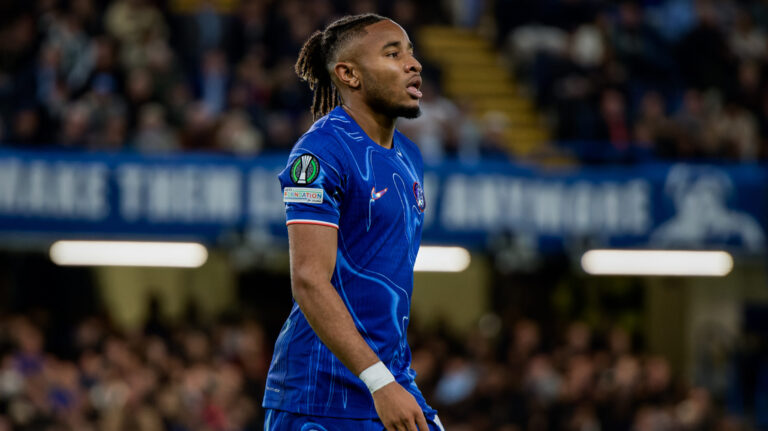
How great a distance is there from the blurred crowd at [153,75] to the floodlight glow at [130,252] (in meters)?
1.29

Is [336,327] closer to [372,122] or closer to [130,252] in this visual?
[372,122]

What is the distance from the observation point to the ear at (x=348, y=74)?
13.0ft

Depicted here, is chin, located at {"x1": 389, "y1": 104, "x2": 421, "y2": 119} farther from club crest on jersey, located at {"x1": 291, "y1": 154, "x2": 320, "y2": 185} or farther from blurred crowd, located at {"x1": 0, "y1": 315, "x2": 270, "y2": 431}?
blurred crowd, located at {"x1": 0, "y1": 315, "x2": 270, "y2": 431}

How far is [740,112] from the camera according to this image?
55.2ft

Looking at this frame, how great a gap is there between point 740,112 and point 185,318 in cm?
761

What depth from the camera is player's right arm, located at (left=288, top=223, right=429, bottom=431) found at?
356 cm

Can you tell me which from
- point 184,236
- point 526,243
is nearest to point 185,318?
point 184,236

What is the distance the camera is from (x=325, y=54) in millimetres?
4086

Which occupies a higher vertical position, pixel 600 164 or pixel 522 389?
pixel 600 164

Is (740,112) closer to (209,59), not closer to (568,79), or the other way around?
(568,79)

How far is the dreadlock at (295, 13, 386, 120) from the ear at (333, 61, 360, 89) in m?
0.06

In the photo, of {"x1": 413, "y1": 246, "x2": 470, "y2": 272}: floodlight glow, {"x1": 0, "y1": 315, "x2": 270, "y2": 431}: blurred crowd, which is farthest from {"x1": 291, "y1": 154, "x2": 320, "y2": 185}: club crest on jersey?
{"x1": 413, "y1": 246, "x2": 470, "y2": 272}: floodlight glow

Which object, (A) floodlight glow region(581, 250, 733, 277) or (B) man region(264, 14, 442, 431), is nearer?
(B) man region(264, 14, 442, 431)

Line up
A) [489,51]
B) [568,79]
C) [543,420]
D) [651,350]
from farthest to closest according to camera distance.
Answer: [489,51] → [651,350] → [568,79] → [543,420]
